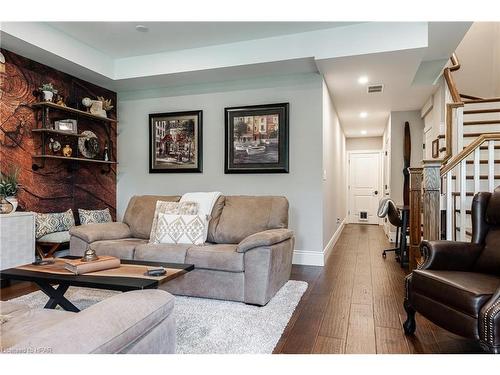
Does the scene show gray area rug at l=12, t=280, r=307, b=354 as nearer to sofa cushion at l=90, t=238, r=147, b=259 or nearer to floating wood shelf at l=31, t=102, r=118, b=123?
sofa cushion at l=90, t=238, r=147, b=259

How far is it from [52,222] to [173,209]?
1652 millimetres

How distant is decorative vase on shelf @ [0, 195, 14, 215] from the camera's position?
331 cm

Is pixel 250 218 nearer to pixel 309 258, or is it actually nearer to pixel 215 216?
pixel 215 216

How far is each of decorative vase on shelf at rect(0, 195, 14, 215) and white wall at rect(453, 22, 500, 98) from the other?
6.65 metres

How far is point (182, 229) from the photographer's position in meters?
3.19

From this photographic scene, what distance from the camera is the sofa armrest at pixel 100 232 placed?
320 cm

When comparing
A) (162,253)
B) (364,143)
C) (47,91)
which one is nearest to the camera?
(162,253)

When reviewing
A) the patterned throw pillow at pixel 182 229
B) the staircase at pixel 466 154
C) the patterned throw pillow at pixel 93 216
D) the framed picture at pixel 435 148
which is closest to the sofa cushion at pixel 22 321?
the patterned throw pillow at pixel 182 229

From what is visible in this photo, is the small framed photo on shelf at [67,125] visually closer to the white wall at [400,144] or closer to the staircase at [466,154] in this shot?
the staircase at [466,154]

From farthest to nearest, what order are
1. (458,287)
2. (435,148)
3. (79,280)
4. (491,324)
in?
(435,148) < (79,280) < (458,287) < (491,324)

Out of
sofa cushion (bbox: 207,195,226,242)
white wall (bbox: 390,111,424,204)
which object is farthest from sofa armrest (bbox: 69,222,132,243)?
white wall (bbox: 390,111,424,204)

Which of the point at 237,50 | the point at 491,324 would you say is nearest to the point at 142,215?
the point at 237,50

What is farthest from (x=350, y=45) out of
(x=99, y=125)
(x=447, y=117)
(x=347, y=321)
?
(x=99, y=125)

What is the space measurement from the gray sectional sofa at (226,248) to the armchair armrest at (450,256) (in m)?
1.13
